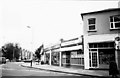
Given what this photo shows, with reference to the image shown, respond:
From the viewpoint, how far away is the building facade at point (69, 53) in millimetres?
25172

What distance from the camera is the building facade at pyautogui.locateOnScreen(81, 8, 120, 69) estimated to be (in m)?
21.8

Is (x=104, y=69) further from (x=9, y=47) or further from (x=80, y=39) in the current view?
(x=9, y=47)

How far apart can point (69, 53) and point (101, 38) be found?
24.5 feet

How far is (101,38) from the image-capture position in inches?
879

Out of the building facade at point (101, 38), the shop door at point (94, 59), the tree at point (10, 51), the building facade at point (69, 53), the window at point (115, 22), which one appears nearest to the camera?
the building facade at point (101, 38)

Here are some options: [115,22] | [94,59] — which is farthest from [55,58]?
[115,22]

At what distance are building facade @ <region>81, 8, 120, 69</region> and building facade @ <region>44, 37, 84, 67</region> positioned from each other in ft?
6.28

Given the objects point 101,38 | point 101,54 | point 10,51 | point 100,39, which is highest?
point 101,38

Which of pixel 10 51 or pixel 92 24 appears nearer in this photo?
pixel 92 24

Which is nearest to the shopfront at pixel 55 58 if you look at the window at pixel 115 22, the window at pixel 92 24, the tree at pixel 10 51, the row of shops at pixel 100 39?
the row of shops at pixel 100 39

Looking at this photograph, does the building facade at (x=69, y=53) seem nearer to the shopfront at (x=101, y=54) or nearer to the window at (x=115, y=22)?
the shopfront at (x=101, y=54)

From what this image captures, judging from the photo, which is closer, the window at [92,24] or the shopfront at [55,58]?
the window at [92,24]

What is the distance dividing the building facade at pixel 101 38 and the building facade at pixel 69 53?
1913mm

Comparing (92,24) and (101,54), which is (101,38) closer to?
(101,54)
